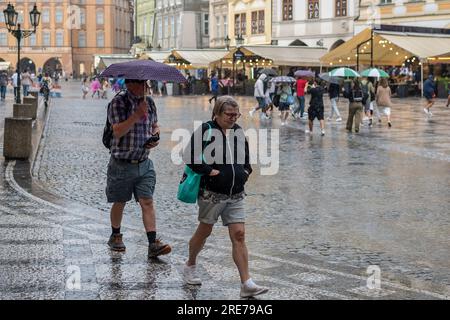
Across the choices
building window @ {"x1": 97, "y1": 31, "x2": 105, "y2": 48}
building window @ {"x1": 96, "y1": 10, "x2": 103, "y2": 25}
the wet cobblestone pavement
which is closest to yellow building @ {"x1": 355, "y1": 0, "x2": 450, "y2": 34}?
the wet cobblestone pavement

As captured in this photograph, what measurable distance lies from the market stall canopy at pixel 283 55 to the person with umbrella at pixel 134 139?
39.6m

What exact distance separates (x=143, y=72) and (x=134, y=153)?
2.55 feet

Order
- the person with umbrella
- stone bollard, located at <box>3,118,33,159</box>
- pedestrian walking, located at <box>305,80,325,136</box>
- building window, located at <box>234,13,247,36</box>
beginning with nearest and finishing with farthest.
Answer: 1. the person with umbrella
2. stone bollard, located at <box>3,118,33,159</box>
3. pedestrian walking, located at <box>305,80,325,136</box>
4. building window, located at <box>234,13,247,36</box>

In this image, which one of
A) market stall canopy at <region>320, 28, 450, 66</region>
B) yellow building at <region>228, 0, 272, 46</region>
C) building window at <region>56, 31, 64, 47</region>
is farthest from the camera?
building window at <region>56, 31, 64, 47</region>

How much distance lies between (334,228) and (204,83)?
47.3 meters

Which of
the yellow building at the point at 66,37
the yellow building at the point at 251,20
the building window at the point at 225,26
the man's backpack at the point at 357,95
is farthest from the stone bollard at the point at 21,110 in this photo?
the yellow building at the point at 66,37

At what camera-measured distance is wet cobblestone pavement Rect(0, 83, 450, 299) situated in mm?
6629

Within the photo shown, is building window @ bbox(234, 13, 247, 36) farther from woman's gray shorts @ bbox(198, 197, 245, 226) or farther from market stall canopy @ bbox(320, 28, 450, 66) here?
woman's gray shorts @ bbox(198, 197, 245, 226)

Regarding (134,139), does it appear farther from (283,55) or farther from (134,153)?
(283,55)

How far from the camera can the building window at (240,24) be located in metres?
63.4

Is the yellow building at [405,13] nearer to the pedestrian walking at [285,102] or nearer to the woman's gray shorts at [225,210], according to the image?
the pedestrian walking at [285,102]

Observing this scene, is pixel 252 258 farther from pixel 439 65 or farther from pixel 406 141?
pixel 439 65

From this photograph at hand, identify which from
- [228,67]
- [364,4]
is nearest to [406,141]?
[364,4]

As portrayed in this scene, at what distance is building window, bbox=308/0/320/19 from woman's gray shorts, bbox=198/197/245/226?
1912 inches
